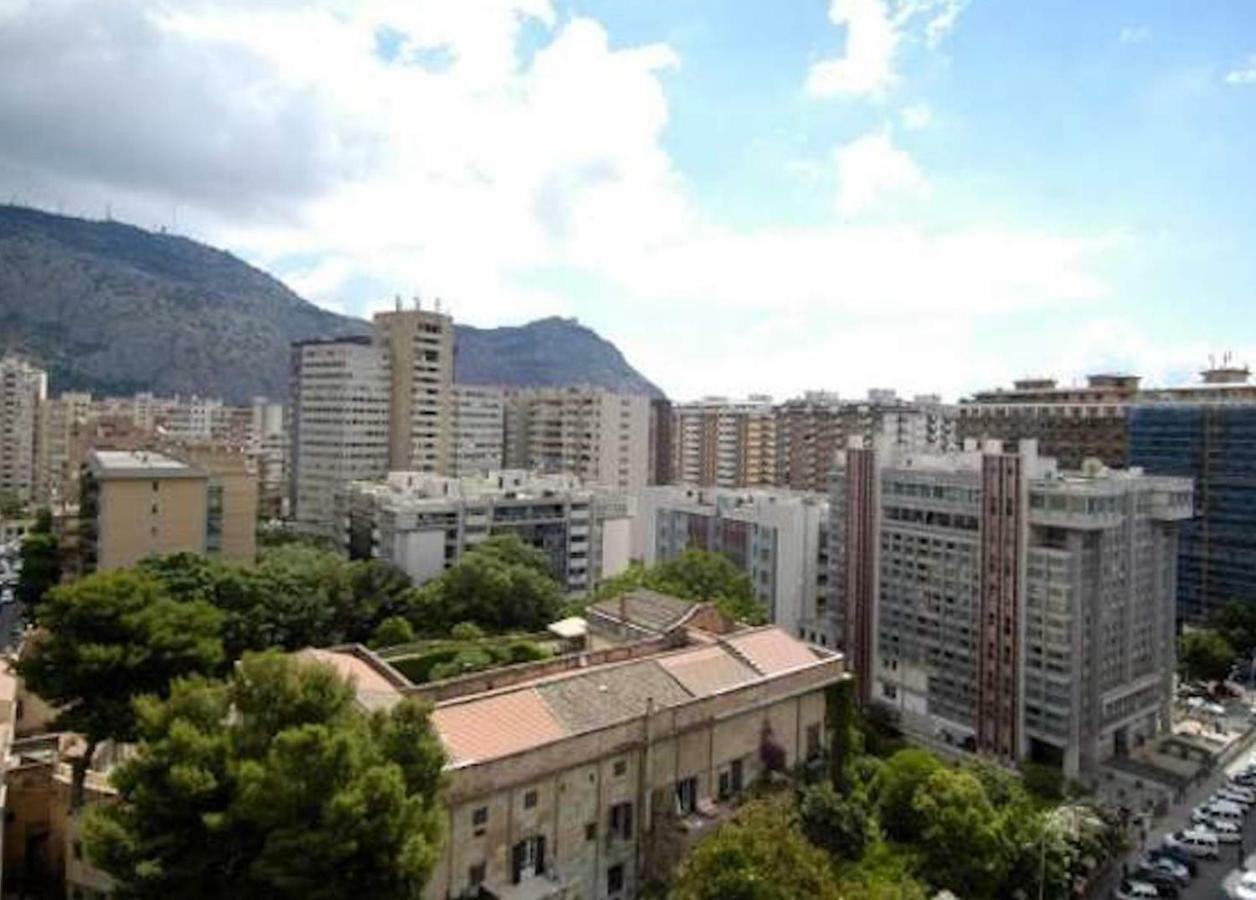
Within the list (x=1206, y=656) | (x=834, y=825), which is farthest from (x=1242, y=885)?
(x=1206, y=656)

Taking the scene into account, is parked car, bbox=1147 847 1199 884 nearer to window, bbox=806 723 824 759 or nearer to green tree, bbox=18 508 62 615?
window, bbox=806 723 824 759

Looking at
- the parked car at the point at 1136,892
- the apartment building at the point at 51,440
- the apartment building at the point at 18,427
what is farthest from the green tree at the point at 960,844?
the apartment building at the point at 18,427

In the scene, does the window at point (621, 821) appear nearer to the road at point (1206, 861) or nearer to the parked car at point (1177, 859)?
the road at point (1206, 861)

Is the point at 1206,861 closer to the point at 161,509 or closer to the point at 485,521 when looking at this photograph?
the point at 485,521

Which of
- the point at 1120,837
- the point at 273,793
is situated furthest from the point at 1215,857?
the point at 273,793

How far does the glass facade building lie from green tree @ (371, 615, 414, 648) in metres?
53.6

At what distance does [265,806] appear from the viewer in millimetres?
17297

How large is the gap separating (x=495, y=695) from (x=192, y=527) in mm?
36421

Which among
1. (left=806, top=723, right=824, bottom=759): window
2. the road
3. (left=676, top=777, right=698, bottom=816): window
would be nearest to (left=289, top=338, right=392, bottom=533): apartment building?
(left=806, top=723, right=824, bottom=759): window

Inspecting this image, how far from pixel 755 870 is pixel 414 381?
7112 cm

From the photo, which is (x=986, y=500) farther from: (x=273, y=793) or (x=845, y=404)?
(x=845, y=404)

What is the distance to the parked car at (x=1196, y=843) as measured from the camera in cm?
3500

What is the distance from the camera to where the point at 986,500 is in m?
44.7

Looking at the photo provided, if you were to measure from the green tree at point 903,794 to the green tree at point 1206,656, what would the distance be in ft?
114
